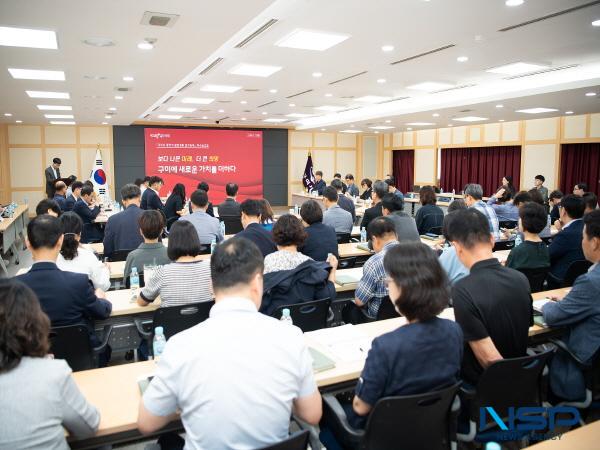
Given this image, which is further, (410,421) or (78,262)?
(78,262)

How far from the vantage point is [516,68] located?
22.9ft

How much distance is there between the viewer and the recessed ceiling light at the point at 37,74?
6.19 metres

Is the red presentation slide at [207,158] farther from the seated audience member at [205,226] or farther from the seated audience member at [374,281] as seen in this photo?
the seated audience member at [374,281]

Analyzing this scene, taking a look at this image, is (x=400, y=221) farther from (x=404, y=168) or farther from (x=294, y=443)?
(x=404, y=168)

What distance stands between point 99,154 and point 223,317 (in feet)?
48.1

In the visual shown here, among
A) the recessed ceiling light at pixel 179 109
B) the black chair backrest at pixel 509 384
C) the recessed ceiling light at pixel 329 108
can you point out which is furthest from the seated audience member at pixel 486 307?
the recessed ceiling light at pixel 179 109

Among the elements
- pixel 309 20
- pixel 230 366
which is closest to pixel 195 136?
pixel 309 20

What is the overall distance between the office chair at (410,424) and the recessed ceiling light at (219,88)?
7.22m

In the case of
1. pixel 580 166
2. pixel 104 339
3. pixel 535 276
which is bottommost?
pixel 104 339

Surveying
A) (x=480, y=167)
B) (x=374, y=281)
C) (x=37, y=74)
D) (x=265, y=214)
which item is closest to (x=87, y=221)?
(x=37, y=74)

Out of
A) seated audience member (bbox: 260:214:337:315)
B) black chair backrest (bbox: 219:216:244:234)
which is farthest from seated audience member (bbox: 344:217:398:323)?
black chair backrest (bbox: 219:216:244:234)

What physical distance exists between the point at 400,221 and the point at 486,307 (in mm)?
2738

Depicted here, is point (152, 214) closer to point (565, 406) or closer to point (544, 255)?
point (565, 406)

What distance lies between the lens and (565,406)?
2.38 m
